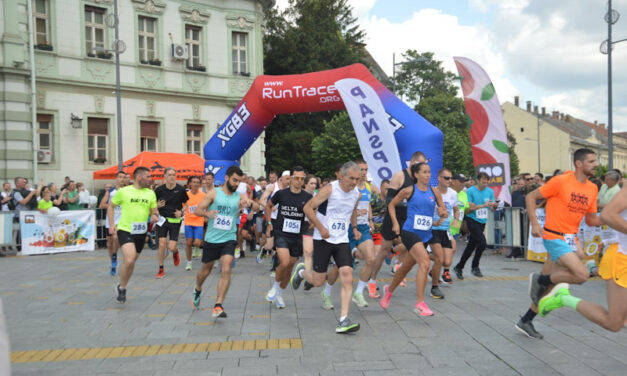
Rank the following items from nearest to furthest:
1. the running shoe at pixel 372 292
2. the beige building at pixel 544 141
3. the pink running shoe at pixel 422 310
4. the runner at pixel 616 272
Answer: the runner at pixel 616 272, the pink running shoe at pixel 422 310, the running shoe at pixel 372 292, the beige building at pixel 544 141

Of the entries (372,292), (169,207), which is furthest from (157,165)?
(372,292)

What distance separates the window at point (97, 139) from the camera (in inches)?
903

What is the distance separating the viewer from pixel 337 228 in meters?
6.69

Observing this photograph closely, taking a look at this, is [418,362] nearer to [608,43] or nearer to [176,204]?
[176,204]

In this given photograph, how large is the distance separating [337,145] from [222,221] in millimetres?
23554

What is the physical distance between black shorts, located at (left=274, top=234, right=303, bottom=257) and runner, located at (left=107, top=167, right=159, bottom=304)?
204 centimetres

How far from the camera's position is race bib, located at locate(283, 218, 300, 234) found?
7.70m

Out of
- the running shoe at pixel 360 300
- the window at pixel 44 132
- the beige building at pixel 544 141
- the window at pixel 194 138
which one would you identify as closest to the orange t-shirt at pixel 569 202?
the running shoe at pixel 360 300

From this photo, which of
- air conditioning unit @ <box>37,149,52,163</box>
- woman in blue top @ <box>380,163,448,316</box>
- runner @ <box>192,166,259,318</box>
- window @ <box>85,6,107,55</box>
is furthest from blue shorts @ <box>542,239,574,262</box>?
window @ <box>85,6,107,55</box>

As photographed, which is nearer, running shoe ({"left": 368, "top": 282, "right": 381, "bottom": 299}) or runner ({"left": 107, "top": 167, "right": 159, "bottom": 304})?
runner ({"left": 107, "top": 167, "right": 159, "bottom": 304})

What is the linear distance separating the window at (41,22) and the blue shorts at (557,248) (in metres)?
21.2

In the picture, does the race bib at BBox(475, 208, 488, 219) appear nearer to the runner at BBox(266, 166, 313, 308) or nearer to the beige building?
the runner at BBox(266, 166, 313, 308)

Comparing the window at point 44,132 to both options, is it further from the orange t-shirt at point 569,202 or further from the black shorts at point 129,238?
the orange t-shirt at point 569,202

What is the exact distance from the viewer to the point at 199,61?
85.0 ft
